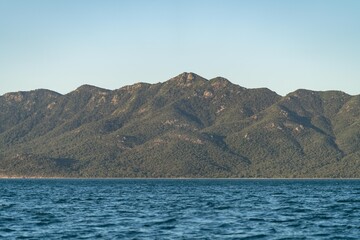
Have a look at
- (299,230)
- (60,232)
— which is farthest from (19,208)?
(299,230)

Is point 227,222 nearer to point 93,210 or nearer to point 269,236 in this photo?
point 269,236

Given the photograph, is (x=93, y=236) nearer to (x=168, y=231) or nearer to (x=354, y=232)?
(x=168, y=231)

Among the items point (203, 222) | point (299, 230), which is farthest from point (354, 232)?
point (203, 222)

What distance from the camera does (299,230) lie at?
8600 cm

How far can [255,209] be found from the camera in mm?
119375

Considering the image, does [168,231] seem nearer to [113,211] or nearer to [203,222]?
[203,222]

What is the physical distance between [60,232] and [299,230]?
27983mm

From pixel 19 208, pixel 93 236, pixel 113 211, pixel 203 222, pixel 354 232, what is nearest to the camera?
pixel 93 236

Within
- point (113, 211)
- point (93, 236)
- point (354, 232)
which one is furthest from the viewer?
point (113, 211)

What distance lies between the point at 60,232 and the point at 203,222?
19.8m

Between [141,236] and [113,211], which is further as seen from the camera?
[113,211]

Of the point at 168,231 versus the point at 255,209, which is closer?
the point at 168,231

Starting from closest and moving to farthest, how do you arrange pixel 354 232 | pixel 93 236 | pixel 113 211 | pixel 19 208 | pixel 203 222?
1. pixel 93 236
2. pixel 354 232
3. pixel 203 222
4. pixel 113 211
5. pixel 19 208

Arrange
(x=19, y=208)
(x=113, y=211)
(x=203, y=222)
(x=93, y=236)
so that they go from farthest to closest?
(x=19, y=208), (x=113, y=211), (x=203, y=222), (x=93, y=236)
